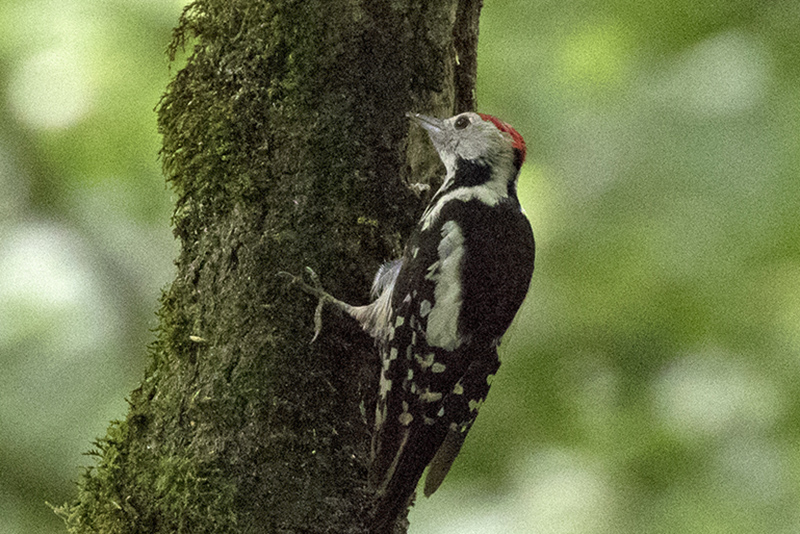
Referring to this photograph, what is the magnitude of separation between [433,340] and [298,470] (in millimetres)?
521

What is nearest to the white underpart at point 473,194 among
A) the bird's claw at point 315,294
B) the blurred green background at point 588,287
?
the bird's claw at point 315,294

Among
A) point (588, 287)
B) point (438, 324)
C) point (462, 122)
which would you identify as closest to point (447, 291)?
point (438, 324)

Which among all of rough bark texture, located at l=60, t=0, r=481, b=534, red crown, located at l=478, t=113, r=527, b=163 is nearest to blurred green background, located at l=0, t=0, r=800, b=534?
red crown, located at l=478, t=113, r=527, b=163

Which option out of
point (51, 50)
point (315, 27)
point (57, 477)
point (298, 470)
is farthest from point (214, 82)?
point (57, 477)

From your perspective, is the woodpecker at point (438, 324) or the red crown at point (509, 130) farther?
the red crown at point (509, 130)

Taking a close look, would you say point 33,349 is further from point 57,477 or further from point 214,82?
point 214,82

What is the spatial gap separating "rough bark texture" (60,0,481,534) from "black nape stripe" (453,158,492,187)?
0.14m

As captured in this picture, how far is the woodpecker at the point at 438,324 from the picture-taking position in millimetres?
2021

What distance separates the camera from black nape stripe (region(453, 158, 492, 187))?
2348 mm

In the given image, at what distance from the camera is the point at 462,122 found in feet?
7.69

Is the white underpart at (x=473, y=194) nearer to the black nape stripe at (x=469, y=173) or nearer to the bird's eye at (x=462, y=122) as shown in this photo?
the black nape stripe at (x=469, y=173)

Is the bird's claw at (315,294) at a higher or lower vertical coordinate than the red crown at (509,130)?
lower

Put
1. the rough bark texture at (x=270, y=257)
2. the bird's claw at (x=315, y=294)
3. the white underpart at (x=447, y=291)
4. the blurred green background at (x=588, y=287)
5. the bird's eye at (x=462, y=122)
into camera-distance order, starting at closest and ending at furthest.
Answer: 1. the rough bark texture at (x=270, y=257)
2. the bird's claw at (x=315, y=294)
3. the white underpart at (x=447, y=291)
4. the bird's eye at (x=462, y=122)
5. the blurred green background at (x=588, y=287)

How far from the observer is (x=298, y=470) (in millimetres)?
1809
